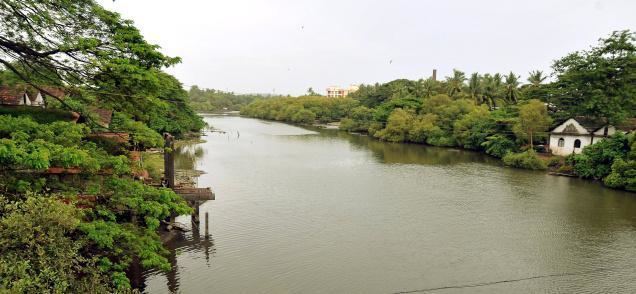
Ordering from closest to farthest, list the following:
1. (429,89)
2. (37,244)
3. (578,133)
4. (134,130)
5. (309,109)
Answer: (37,244), (134,130), (578,133), (429,89), (309,109)

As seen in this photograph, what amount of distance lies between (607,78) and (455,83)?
30.3 meters

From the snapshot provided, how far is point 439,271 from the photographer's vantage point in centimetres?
2022

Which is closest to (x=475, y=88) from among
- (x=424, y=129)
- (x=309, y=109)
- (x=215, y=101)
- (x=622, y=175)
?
(x=424, y=129)

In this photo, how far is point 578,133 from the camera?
47.4 meters

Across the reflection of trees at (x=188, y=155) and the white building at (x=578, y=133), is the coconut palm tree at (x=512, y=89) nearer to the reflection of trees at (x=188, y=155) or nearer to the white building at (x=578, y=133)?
the white building at (x=578, y=133)

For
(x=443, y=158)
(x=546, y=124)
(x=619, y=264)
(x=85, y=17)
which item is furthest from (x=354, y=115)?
(x=85, y=17)

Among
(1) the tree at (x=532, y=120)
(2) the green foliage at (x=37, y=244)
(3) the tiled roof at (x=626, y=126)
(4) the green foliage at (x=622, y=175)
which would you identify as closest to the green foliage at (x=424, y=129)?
(1) the tree at (x=532, y=120)

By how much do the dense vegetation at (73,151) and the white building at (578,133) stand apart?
47.2 metres

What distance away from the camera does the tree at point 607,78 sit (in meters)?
43.4

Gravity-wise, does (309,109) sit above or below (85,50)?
above

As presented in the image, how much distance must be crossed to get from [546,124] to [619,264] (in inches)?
1246

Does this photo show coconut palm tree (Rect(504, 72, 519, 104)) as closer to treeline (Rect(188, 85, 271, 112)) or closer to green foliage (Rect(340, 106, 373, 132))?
green foliage (Rect(340, 106, 373, 132))

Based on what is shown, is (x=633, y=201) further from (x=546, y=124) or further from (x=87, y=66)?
(x=87, y=66)

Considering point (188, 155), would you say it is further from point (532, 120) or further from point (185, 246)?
point (532, 120)
